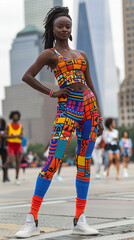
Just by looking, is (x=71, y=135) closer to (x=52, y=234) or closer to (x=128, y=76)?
(x=52, y=234)

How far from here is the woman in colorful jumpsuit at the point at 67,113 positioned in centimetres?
414

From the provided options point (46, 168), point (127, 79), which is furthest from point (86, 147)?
point (127, 79)

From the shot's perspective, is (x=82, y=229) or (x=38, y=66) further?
(x=38, y=66)

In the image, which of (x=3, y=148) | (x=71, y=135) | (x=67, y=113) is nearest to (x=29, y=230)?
(x=71, y=135)

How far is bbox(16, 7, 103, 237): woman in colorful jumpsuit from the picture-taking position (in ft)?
13.6

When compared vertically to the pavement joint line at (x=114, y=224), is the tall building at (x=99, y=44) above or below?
above

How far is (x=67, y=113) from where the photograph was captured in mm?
4188

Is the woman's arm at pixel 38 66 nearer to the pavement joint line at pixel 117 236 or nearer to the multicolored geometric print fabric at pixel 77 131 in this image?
the multicolored geometric print fabric at pixel 77 131

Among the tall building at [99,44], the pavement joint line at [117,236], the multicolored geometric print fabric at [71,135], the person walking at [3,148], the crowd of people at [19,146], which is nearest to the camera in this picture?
the pavement joint line at [117,236]

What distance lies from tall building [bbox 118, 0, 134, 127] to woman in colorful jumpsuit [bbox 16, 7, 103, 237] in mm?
142067

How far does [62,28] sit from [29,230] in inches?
69.8

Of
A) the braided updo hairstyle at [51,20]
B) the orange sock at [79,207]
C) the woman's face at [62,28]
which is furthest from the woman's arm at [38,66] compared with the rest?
the orange sock at [79,207]

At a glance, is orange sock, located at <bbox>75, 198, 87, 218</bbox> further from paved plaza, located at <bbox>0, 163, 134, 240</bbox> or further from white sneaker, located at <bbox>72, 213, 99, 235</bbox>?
paved plaza, located at <bbox>0, 163, 134, 240</bbox>

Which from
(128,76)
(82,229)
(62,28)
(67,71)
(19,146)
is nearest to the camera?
(82,229)
